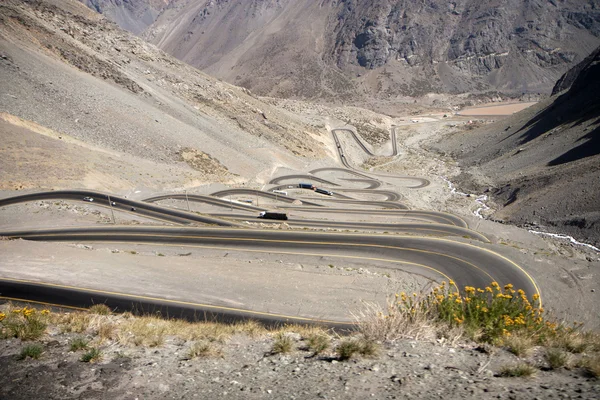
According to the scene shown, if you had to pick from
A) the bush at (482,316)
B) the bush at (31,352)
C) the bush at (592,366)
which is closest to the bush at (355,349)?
the bush at (482,316)

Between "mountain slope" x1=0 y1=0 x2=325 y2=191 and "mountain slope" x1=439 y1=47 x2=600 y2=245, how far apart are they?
110ft

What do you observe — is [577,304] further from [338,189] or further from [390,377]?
[338,189]

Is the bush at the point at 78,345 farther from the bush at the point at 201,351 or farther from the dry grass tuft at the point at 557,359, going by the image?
the dry grass tuft at the point at 557,359

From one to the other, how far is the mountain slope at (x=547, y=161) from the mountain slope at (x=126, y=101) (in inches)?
1323

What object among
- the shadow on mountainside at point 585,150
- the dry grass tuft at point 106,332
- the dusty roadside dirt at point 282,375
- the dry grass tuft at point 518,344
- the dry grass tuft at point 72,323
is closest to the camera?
the dusty roadside dirt at point 282,375

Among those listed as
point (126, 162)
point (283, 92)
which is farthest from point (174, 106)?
point (283, 92)

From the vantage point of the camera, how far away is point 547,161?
55312 millimetres

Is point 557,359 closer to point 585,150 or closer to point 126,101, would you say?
point 585,150

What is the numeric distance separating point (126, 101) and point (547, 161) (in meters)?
66.2

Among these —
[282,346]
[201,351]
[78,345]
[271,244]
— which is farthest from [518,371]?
[271,244]

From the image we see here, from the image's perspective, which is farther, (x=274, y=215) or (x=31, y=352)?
(x=274, y=215)

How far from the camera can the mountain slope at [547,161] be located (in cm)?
3709

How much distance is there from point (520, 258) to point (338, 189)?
39.1 m

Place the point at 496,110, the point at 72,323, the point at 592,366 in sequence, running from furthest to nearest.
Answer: the point at 496,110 < the point at 72,323 < the point at 592,366
